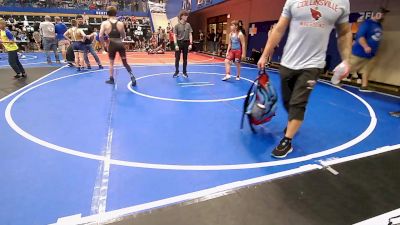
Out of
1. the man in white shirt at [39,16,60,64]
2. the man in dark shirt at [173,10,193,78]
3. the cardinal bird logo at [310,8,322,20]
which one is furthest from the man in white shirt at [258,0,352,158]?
the man in white shirt at [39,16,60,64]

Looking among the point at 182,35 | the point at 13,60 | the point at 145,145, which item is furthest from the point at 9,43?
the point at 145,145

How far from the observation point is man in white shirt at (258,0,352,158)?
2.67 metres

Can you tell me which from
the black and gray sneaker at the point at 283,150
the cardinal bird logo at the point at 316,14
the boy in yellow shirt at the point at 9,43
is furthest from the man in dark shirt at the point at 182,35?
the black and gray sneaker at the point at 283,150

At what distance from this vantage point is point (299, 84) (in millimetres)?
2875

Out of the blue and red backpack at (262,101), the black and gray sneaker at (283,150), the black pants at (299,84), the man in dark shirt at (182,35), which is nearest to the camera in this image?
the black pants at (299,84)

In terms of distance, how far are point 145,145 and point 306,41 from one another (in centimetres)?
231

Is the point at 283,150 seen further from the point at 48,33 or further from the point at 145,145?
the point at 48,33

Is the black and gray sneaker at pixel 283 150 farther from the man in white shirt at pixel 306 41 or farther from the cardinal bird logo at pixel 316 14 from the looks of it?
the cardinal bird logo at pixel 316 14

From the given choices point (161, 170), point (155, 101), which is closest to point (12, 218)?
point (161, 170)

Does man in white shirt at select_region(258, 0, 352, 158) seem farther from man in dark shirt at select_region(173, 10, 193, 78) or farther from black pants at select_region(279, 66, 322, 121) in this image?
man in dark shirt at select_region(173, 10, 193, 78)

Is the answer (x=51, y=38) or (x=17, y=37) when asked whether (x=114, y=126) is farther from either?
(x=17, y=37)

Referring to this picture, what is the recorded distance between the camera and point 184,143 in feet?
11.4

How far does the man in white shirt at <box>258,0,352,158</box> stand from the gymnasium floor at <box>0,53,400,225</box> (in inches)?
28.3

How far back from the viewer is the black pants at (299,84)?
2.83 meters
